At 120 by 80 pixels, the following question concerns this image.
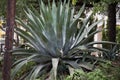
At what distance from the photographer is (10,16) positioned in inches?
219

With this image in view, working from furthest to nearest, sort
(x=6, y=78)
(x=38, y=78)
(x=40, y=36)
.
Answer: (x=40, y=36) → (x=38, y=78) → (x=6, y=78)

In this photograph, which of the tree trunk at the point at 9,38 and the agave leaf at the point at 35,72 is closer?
the tree trunk at the point at 9,38

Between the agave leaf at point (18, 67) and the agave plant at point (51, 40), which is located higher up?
the agave plant at point (51, 40)

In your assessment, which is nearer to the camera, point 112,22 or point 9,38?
point 9,38

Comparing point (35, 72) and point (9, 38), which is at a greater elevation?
point (9, 38)

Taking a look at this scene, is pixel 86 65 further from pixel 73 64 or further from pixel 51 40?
pixel 51 40

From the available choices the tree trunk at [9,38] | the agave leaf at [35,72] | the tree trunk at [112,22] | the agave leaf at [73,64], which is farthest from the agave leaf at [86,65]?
the tree trunk at [112,22]

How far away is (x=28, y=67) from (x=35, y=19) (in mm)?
1129

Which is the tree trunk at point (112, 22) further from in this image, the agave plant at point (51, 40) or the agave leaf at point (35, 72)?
the agave leaf at point (35, 72)

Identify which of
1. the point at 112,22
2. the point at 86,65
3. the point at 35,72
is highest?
the point at 112,22

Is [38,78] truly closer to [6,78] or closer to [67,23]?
[67,23]

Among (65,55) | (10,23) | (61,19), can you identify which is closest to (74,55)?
(65,55)

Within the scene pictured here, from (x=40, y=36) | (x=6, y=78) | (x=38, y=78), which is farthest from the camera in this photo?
(x=40, y=36)

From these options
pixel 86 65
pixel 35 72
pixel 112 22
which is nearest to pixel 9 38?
pixel 35 72
